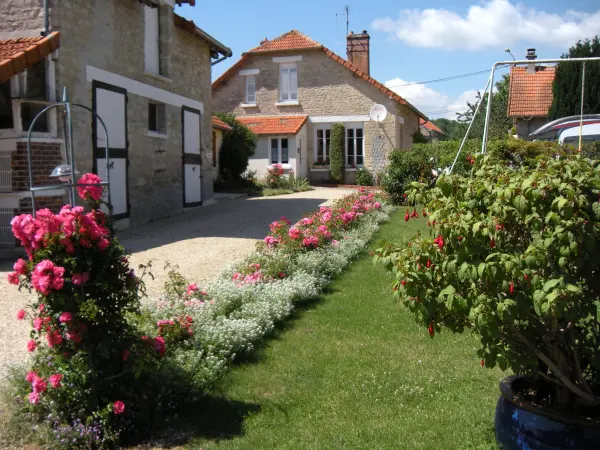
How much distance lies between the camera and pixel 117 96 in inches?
459

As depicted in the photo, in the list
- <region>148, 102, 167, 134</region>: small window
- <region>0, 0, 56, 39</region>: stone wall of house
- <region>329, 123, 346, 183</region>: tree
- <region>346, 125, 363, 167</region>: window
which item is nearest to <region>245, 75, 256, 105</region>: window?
<region>329, 123, 346, 183</region>: tree

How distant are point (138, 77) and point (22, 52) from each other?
4035 mm

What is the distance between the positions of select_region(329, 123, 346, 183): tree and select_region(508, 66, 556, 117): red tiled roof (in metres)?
7.22

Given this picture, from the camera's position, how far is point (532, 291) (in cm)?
288

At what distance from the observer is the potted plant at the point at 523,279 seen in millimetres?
2814

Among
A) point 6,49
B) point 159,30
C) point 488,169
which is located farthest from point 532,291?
point 159,30

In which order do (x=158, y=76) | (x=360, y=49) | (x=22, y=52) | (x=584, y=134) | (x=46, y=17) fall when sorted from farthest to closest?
1. (x=360, y=49)
2. (x=584, y=134)
3. (x=158, y=76)
4. (x=46, y=17)
5. (x=22, y=52)

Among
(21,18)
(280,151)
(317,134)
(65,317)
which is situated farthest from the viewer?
(317,134)

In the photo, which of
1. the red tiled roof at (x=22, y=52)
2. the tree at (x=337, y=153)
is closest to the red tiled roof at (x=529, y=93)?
the tree at (x=337, y=153)

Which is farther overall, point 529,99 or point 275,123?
point 275,123

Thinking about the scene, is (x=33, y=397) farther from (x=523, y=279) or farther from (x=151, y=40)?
(x=151, y=40)

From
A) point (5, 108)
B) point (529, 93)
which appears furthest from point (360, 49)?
point (5, 108)

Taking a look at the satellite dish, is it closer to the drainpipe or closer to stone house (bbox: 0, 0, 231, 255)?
stone house (bbox: 0, 0, 231, 255)

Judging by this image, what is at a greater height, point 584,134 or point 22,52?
point 22,52
